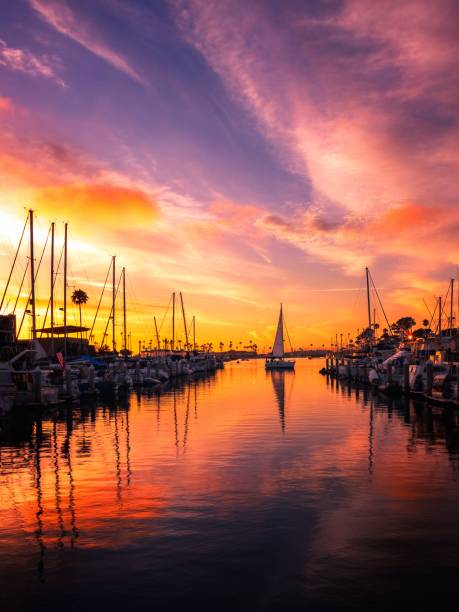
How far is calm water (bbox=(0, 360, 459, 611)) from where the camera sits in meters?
11.2

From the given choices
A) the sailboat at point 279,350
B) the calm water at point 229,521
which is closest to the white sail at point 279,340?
the sailboat at point 279,350

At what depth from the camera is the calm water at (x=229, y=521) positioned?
11.2m

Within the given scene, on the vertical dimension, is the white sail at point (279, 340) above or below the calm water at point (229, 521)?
above

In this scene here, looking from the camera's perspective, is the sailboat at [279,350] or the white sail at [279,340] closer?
the white sail at [279,340]

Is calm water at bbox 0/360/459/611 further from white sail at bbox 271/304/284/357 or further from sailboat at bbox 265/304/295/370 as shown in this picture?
sailboat at bbox 265/304/295/370

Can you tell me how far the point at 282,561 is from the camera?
12727 millimetres

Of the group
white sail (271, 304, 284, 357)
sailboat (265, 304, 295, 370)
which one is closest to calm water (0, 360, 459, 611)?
white sail (271, 304, 284, 357)

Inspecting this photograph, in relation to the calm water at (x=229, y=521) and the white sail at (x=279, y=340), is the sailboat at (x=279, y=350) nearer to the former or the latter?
the white sail at (x=279, y=340)

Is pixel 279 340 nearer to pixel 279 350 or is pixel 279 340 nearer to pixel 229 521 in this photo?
pixel 279 350

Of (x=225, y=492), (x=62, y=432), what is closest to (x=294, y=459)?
(x=225, y=492)

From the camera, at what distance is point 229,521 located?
627 inches

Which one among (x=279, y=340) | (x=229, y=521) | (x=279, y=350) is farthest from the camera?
(x=279, y=350)

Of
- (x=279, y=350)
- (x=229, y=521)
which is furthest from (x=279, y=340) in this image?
(x=229, y=521)

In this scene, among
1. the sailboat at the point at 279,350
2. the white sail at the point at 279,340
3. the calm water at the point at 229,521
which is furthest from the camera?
the sailboat at the point at 279,350
